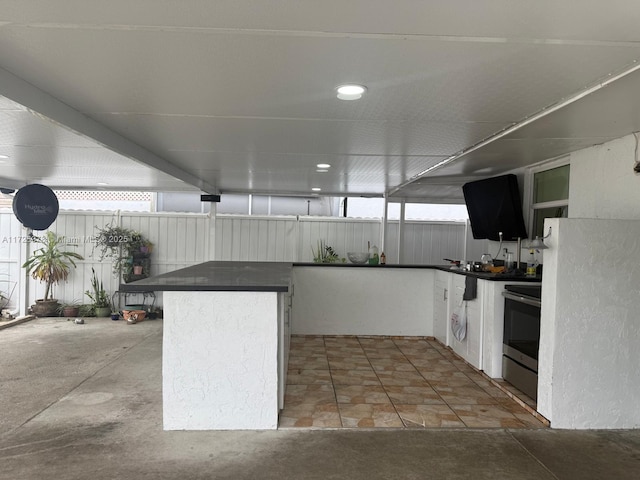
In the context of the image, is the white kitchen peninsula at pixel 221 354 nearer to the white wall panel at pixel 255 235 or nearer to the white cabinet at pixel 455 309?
the white cabinet at pixel 455 309

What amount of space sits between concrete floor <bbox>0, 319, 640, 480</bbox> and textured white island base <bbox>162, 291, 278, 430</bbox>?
12 cm

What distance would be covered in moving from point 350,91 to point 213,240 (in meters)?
5.35

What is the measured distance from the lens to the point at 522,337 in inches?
149

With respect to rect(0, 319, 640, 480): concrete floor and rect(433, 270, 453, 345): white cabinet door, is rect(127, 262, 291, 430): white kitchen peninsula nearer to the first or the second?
rect(0, 319, 640, 480): concrete floor

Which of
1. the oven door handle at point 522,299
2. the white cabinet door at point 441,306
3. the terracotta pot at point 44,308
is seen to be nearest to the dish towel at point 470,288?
the oven door handle at point 522,299

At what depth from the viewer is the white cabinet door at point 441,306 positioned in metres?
5.41

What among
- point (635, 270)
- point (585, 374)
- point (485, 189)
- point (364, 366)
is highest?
point (485, 189)

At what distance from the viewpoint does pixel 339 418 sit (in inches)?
129

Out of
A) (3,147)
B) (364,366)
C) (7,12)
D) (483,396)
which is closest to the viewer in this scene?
(7,12)

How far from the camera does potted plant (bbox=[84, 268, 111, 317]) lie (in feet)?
24.2

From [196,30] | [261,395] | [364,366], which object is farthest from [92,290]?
[196,30]

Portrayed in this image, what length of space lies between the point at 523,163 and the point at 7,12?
4649 mm

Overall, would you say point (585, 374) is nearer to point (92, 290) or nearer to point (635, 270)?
point (635, 270)

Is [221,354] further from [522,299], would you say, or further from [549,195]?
[549,195]
